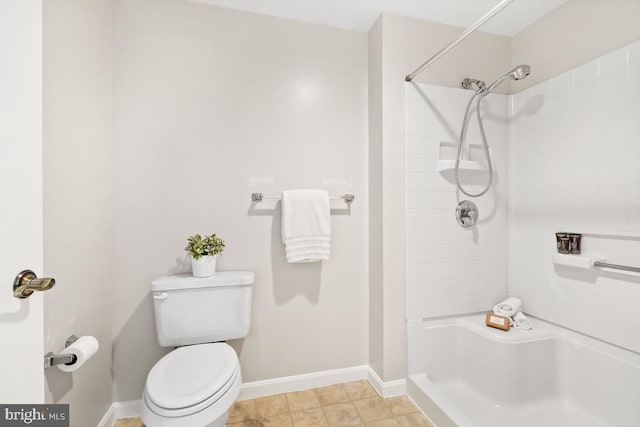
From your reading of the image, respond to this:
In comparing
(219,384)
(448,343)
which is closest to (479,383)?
(448,343)

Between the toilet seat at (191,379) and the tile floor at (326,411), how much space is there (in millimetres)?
477

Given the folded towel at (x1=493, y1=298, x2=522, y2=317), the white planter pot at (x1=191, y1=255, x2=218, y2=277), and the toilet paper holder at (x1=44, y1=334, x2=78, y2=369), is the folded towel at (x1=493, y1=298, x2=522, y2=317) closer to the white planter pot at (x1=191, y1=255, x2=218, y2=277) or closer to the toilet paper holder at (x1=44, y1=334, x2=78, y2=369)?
the white planter pot at (x1=191, y1=255, x2=218, y2=277)

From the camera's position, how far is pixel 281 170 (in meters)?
1.87

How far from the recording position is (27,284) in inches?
27.6

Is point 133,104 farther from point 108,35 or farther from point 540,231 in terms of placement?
point 540,231

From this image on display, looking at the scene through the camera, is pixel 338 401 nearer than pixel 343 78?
Yes

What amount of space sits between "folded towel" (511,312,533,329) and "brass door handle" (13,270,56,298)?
83.9 inches

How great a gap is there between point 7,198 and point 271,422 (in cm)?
152

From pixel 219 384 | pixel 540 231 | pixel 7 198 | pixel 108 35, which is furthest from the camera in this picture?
pixel 540 231

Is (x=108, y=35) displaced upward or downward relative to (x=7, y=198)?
upward

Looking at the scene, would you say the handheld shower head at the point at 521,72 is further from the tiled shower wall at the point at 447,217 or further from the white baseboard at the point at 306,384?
the white baseboard at the point at 306,384

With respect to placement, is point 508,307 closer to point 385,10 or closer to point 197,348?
point 197,348

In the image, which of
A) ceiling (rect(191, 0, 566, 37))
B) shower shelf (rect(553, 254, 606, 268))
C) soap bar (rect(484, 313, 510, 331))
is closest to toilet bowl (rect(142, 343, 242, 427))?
soap bar (rect(484, 313, 510, 331))

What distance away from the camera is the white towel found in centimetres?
178
